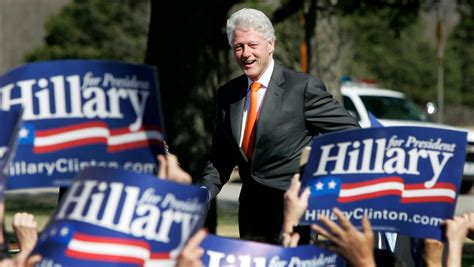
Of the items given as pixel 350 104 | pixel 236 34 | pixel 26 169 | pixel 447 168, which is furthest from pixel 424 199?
pixel 350 104

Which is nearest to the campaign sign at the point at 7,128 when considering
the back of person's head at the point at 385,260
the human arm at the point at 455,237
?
the human arm at the point at 455,237

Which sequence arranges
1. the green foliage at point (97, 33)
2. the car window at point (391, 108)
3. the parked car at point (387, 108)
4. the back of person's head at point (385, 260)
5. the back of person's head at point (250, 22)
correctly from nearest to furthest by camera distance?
the back of person's head at point (385, 260), the back of person's head at point (250, 22), the parked car at point (387, 108), the car window at point (391, 108), the green foliage at point (97, 33)

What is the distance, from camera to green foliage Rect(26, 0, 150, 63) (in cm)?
4628

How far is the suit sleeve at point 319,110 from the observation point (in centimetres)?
679

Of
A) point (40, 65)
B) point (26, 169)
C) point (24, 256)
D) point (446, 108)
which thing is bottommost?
point (24, 256)

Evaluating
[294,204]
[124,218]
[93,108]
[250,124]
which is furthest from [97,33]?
[124,218]

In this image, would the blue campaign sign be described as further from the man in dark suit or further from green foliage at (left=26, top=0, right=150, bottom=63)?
green foliage at (left=26, top=0, right=150, bottom=63)

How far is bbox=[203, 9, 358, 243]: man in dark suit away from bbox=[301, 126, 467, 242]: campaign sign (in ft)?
6.14

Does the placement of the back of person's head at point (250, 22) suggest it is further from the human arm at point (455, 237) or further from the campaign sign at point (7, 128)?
the campaign sign at point (7, 128)

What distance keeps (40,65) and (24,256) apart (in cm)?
62

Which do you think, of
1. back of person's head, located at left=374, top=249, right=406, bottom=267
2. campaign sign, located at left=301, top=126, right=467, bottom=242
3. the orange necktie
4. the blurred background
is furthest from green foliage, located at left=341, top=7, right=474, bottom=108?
campaign sign, located at left=301, top=126, right=467, bottom=242

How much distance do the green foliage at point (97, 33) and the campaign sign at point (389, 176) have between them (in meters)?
40.7

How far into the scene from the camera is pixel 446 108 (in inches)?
2283

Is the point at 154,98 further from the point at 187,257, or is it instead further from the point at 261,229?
the point at 261,229
